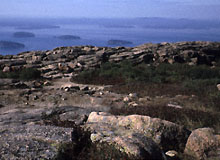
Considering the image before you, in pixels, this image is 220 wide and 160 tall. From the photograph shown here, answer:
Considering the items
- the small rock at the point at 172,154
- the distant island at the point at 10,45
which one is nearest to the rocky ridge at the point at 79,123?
the small rock at the point at 172,154

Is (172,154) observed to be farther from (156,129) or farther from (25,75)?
(25,75)

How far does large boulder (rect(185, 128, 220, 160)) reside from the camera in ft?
17.1

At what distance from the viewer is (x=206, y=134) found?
A: 562 cm

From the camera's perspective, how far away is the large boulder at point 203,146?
205 inches

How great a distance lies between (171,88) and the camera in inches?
575

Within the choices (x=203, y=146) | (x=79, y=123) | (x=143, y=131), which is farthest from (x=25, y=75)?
(x=203, y=146)

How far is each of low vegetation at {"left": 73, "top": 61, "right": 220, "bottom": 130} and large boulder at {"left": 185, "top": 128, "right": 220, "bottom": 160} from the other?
1.85m

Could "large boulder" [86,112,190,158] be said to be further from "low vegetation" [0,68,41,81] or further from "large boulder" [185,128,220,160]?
"low vegetation" [0,68,41,81]

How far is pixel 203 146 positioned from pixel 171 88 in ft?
31.0

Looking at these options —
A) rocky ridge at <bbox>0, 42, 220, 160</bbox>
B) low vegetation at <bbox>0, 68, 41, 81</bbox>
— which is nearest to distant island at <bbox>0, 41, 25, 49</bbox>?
low vegetation at <bbox>0, 68, 41, 81</bbox>

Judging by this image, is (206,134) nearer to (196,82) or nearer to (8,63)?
(196,82)

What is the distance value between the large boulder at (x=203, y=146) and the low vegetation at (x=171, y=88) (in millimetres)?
1847

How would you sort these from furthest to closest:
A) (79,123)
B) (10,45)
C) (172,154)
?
(10,45) < (79,123) < (172,154)

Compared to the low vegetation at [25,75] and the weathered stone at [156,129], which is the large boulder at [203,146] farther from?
the low vegetation at [25,75]
